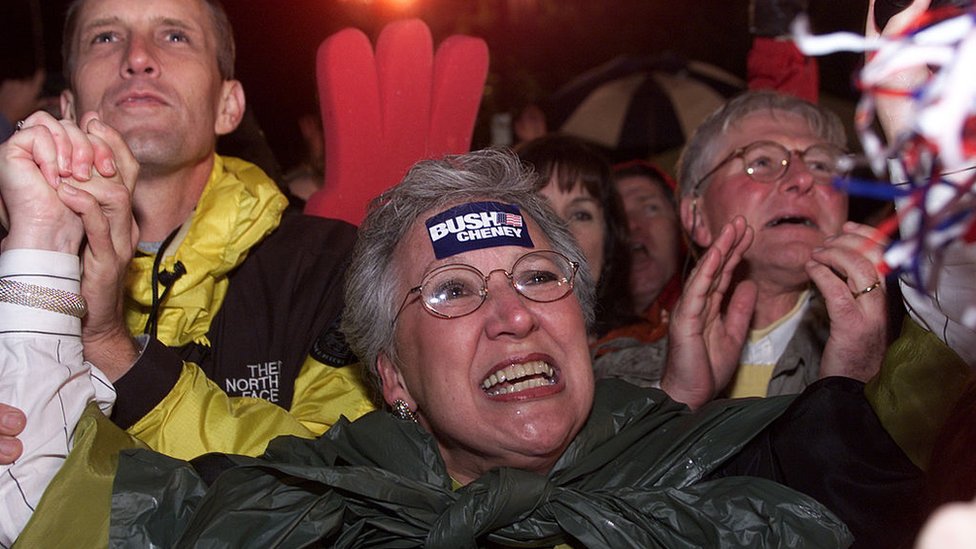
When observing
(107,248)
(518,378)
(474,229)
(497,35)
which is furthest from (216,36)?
(497,35)

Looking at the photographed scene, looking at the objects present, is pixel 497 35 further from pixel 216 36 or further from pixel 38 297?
pixel 38 297

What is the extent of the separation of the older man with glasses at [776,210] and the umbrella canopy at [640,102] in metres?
2.97

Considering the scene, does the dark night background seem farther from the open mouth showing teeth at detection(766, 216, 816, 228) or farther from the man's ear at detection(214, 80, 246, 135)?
the open mouth showing teeth at detection(766, 216, 816, 228)

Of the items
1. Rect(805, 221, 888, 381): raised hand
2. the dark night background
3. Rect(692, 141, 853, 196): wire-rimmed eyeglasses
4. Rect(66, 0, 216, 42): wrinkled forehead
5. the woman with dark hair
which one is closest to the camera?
Rect(805, 221, 888, 381): raised hand

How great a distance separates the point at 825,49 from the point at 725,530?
45.9 inches

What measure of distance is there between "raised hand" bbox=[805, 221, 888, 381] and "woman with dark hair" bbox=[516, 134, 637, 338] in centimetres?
89

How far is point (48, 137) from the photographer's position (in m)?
1.83

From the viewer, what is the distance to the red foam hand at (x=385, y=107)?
8.89 ft

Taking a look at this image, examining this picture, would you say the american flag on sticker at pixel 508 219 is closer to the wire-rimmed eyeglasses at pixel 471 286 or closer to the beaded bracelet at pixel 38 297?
the wire-rimmed eyeglasses at pixel 471 286

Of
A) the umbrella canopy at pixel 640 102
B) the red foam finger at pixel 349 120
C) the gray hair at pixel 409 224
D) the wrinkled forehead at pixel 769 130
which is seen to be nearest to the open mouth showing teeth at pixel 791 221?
the wrinkled forehead at pixel 769 130

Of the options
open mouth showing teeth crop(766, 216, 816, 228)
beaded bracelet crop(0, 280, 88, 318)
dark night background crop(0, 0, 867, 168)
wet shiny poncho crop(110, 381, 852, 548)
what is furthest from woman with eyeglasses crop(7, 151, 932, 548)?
dark night background crop(0, 0, 867, 168)

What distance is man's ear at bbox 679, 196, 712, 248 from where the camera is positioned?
2.83m

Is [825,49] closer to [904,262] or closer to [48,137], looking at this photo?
[904,262]

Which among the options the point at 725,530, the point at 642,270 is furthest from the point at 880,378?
the point at 642,270
